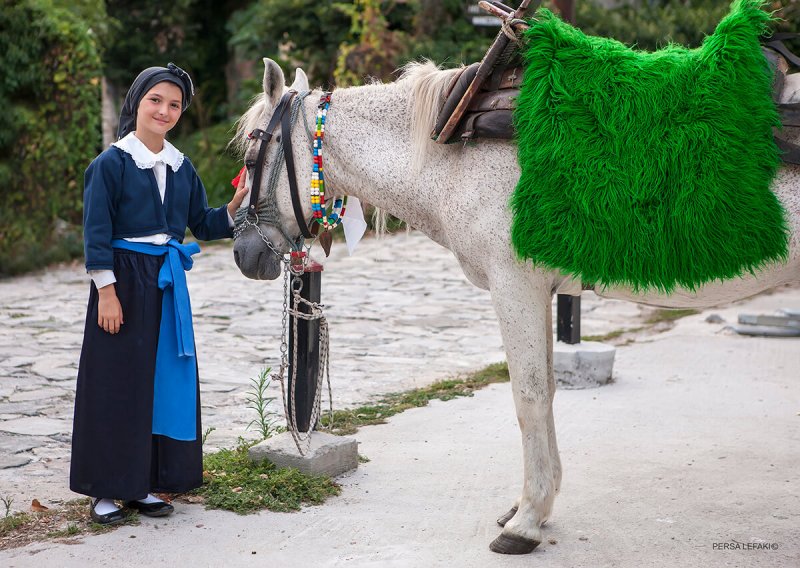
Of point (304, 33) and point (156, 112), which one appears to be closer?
point (156, 112)

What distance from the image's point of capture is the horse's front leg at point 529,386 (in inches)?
130

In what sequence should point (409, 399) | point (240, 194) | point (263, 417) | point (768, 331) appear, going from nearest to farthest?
point (240, 194) < point (263, 417) < point (409, 399) < point (768, 331)

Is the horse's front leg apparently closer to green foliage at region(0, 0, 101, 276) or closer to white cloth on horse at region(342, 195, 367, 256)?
white cloth on horse at region(342, 195, 367, 256)

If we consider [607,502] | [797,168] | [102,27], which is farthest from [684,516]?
[102,27]

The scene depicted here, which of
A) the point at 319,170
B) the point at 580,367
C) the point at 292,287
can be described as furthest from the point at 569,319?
the point at 319,170

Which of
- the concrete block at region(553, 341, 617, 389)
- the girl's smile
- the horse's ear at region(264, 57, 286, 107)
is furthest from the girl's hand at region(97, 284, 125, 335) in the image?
the concrete block at region(553, 341, 617, 389)

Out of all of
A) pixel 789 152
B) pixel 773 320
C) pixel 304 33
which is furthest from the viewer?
pixel 304 33

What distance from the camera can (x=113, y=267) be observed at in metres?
3.53

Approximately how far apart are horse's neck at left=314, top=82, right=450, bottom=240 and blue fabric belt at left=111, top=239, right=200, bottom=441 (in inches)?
29.9

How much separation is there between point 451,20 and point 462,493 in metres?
12.2

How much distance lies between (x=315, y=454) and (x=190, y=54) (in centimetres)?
1466

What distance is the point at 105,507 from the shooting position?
11.8 ft

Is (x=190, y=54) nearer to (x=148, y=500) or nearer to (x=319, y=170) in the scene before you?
(x=319, y=170)

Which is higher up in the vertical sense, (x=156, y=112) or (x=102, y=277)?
(x=156, y=112)
